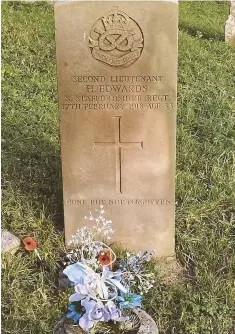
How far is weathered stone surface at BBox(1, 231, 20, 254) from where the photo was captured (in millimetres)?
4184

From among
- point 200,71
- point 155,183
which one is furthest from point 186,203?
point 200,71

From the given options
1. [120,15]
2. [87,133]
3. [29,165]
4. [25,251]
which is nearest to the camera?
[120,15]

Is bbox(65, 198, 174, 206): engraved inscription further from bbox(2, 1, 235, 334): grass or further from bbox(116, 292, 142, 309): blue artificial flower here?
bbox(116, 292, 142, 309): blue artificial flower

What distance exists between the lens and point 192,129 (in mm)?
6062

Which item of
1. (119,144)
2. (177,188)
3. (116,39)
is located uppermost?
(116,39)

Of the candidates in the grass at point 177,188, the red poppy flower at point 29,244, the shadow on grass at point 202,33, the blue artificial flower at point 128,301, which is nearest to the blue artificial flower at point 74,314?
the blue artificial flower at point 128,301

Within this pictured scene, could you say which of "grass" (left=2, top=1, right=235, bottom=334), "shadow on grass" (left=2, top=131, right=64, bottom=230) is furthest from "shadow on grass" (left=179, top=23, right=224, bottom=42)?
"shadow on grass" (left=2, top=131, right=64, bottom=230)

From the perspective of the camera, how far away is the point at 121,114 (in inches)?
152

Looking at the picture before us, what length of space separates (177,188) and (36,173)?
3.98 ft

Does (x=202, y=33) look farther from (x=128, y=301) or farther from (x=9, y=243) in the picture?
(x=128, y=301)

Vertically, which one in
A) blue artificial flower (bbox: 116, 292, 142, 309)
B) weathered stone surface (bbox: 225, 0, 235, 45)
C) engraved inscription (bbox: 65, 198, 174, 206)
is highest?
weathered stone surface (bbox: 225, 0, 235, 45)

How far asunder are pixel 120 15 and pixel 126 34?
4.7 inches

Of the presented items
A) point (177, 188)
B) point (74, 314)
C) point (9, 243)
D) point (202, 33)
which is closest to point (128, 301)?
point (74, 314)

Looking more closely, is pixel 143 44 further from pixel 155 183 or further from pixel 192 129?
pixel 192 129
